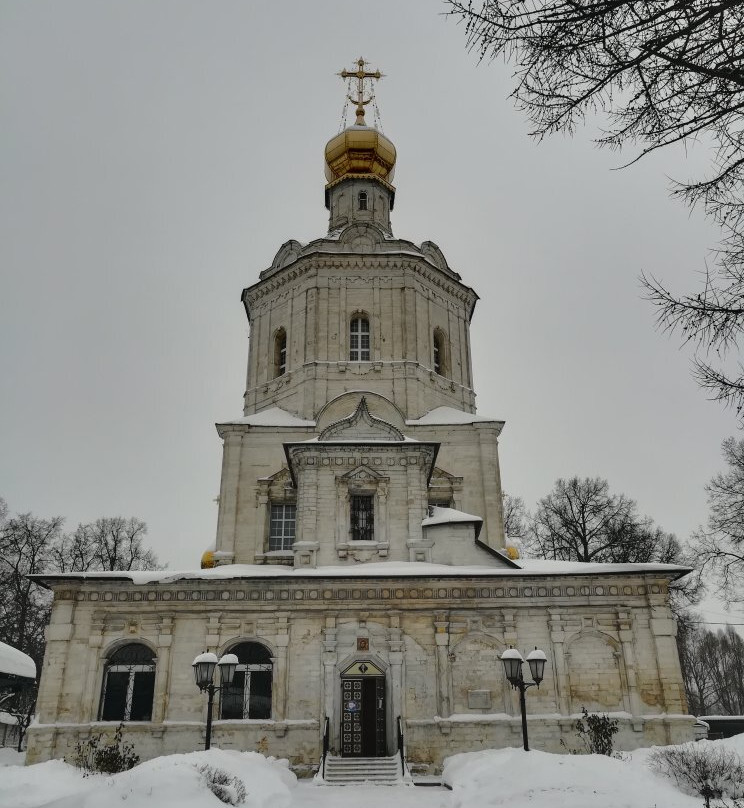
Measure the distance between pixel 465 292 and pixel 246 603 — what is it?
663 inches

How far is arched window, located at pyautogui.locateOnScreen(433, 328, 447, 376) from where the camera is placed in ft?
93.1

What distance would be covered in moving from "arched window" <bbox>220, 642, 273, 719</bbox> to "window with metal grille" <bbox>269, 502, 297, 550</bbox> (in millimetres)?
5494

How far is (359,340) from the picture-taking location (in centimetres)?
2756

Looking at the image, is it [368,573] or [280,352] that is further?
[280,352]

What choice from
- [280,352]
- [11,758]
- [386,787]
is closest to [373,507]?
[386,787]

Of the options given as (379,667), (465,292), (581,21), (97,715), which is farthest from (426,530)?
(581,21)

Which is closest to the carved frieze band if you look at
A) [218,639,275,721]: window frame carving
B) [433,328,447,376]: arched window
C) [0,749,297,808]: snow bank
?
[218,639,275,721]: window frame carving

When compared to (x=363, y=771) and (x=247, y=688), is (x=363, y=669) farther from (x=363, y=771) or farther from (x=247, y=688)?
(x=247, y=688)

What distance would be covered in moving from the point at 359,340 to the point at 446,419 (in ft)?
15.6

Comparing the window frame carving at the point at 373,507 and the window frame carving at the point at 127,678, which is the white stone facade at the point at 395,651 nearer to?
the window frame carving at the point at 127,678

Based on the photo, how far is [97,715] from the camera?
58.1ft

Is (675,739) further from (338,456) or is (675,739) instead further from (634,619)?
(338,456)

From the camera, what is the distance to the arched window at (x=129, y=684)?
17797 mm

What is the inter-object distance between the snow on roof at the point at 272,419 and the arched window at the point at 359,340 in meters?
3.28
